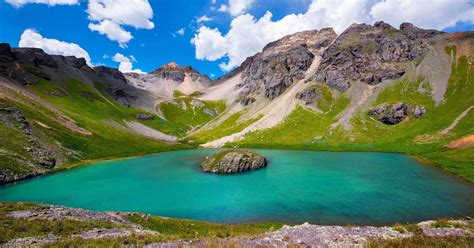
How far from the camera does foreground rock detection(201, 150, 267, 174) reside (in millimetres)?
75812

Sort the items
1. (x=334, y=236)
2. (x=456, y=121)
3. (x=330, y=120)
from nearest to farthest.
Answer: (x=334, y=236), (x=456, y=121), (x=330, y=120)

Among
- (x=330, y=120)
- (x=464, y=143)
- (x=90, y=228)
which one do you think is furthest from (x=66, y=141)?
(x=464, y=143)

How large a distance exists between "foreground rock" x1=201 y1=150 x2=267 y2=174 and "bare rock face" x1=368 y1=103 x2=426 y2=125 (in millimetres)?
98606

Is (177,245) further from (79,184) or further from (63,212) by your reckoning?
(79,184)

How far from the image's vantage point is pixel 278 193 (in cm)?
5000

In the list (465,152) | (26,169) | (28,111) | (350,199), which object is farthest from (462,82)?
(28,111)

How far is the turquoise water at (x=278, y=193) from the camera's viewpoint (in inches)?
1507

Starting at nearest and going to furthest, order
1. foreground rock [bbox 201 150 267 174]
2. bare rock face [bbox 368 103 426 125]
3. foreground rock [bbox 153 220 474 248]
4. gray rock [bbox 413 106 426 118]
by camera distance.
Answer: foreground rock [bbox 153 220 474 248], foreground rock [bbox 201 150 267 174], gray rock [bbox 413 106 426 118], bare rock face [bbox 368 103 426 125]

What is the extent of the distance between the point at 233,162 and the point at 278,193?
1130 inches

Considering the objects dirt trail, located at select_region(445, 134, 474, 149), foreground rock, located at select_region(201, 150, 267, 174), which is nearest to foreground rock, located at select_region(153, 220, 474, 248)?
foreground rock, located at select_region(201, 150, 267, 174)

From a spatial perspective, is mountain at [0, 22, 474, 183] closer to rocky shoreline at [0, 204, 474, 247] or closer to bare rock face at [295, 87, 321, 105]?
bare rock face at [295, 87, 321, 105]

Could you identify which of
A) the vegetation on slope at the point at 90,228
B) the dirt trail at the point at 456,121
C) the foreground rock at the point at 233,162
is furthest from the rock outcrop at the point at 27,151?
the dirt trail at the point at 456,121

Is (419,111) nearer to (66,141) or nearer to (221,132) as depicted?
(221,132)

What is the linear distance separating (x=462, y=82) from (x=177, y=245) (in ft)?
627
